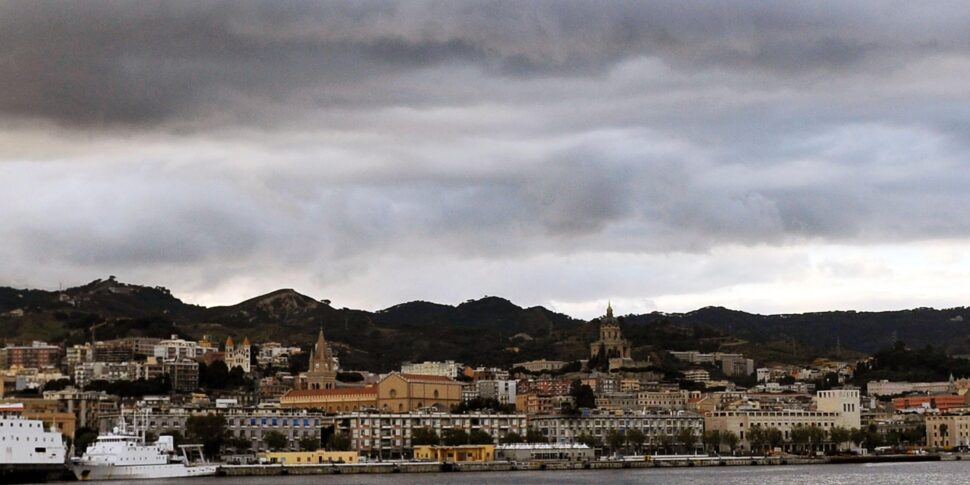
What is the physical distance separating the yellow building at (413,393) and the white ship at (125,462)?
66486 mm

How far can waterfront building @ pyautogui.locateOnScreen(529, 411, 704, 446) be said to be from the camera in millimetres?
160250

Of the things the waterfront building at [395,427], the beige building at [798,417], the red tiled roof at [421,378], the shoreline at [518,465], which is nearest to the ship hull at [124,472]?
the shoreline at [518,465]

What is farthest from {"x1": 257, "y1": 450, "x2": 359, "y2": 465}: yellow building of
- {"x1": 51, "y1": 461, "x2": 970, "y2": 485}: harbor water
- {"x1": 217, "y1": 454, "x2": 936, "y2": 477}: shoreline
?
{"x1": 51, "y1": 461, "x2": 970, "y2": 485}: harbor water

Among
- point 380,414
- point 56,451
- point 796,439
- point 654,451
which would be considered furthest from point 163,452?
point 796,439

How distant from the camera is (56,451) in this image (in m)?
100

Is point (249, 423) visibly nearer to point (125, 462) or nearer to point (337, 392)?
point (125, 462)

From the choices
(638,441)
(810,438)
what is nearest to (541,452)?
(638,441)

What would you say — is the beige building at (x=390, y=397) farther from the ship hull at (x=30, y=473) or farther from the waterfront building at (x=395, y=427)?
the ship hull at (x=30, y=473)

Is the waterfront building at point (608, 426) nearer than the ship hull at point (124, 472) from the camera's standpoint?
No

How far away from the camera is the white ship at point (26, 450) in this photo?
97.0 metres

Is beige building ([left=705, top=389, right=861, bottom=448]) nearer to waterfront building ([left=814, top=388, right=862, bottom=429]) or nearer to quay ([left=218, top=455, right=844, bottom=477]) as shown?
waterfront building ([left=814, top=388, right=862, bottom=429])

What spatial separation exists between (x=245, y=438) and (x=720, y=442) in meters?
47.1

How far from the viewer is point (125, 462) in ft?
345

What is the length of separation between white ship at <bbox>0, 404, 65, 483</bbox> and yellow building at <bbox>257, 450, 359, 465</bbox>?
1063 inches
